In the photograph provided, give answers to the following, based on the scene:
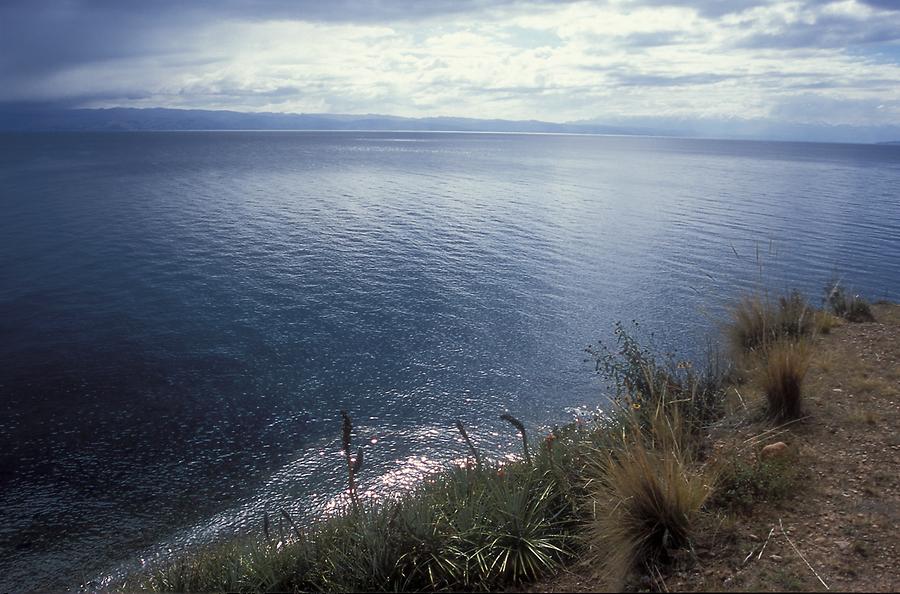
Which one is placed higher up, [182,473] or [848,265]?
[848,265]

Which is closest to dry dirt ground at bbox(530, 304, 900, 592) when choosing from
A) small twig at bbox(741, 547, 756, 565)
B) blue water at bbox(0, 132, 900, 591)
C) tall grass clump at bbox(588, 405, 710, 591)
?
small twig at bbox(741, 547, 756, 565)

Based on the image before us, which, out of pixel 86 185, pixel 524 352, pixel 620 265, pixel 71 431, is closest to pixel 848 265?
pixel 620 265

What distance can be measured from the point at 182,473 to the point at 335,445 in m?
3.19

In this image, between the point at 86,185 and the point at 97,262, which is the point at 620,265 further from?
the point at 86,185

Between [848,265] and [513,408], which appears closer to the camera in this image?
[513,408]

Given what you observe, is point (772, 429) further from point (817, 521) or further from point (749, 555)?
point (749, 555)

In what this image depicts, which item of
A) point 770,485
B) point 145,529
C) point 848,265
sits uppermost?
point 770,485

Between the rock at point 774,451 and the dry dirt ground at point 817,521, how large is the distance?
10cm

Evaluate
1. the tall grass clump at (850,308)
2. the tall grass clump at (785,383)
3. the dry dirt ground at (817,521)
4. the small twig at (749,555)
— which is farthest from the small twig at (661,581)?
the tall grass clump at (850,308)

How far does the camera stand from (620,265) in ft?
91.2

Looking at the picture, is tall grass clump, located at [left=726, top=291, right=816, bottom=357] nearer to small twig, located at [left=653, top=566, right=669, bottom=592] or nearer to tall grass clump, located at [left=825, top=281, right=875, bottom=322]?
tall grass clump, located at [left=825, top=281, right=875, bottom=322]

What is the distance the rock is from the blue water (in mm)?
3692

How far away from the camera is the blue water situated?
12.2 metres

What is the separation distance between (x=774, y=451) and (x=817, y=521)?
1355mm
